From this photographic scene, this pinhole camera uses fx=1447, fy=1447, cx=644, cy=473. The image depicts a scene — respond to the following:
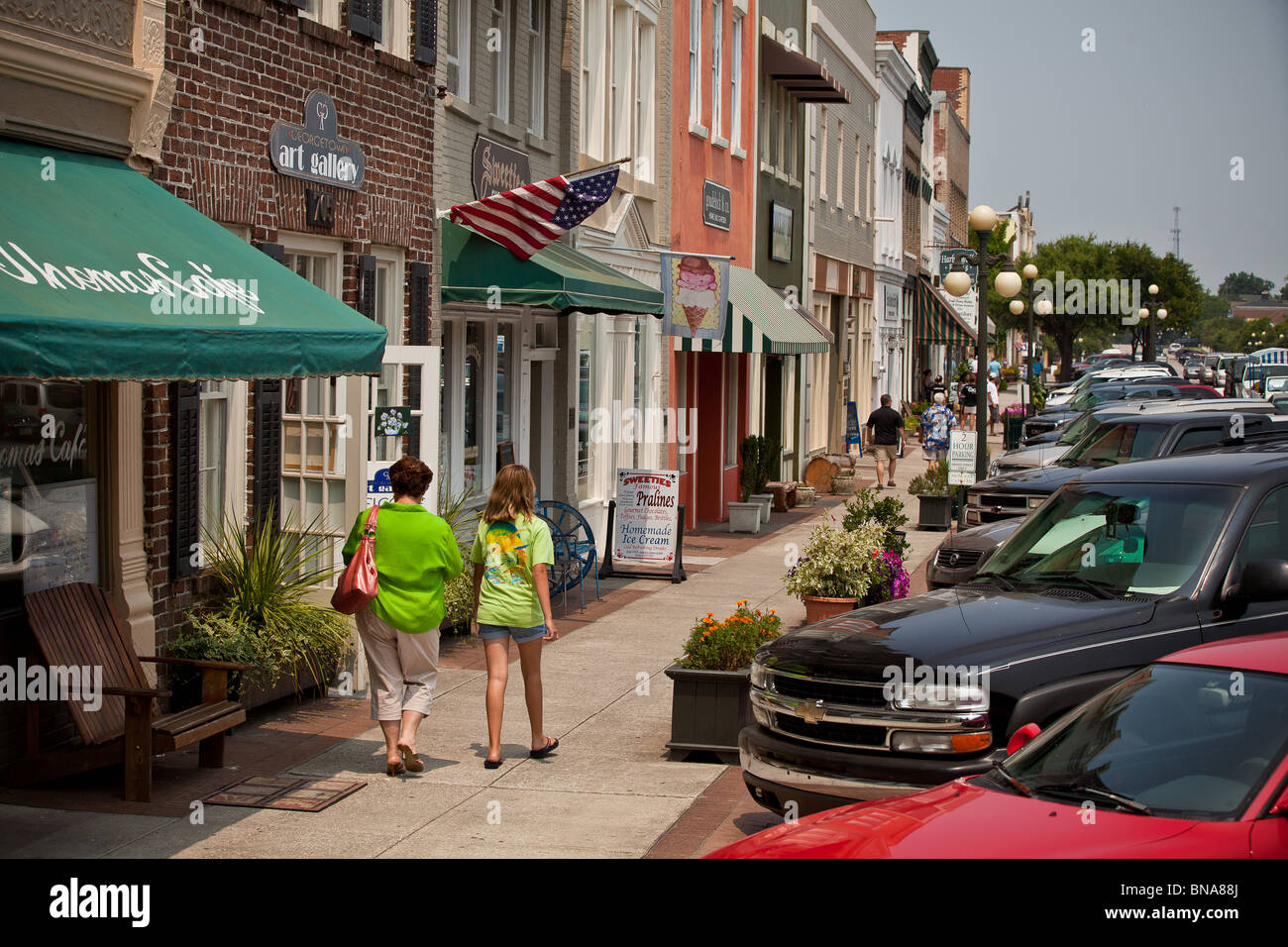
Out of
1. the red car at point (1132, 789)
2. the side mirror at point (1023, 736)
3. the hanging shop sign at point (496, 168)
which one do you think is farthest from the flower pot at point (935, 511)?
the red car at point (1132, 789)

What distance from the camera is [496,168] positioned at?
1435 centimetres

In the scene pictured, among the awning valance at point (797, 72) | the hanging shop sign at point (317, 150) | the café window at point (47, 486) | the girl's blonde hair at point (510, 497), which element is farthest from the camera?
the awning valance at point (797, 72)

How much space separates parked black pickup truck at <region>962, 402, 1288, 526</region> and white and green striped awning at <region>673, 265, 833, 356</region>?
428 cm

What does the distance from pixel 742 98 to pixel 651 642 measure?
13949 mm

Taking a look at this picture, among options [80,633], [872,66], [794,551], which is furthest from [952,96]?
[80,633]

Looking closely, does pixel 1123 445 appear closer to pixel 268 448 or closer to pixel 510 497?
pixel 510 497

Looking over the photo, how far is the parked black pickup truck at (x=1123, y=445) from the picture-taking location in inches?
577

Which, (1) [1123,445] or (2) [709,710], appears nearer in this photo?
(2) [709,710]

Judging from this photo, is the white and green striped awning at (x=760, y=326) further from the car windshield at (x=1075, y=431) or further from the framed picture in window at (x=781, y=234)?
the car windshield at (x=1075, y=431)

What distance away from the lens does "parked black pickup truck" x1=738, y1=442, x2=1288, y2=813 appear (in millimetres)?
6438

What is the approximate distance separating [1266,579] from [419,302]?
8.08 meters

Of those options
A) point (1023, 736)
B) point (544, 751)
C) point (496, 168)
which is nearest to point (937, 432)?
point (496, 168)

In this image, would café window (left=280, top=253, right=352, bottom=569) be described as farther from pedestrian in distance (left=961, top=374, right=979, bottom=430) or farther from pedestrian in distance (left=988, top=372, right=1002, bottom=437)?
pedestrian in distance (left=988, top=372, right=1002, bottom=437)

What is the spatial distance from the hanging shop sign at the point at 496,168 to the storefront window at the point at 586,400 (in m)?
2.48
